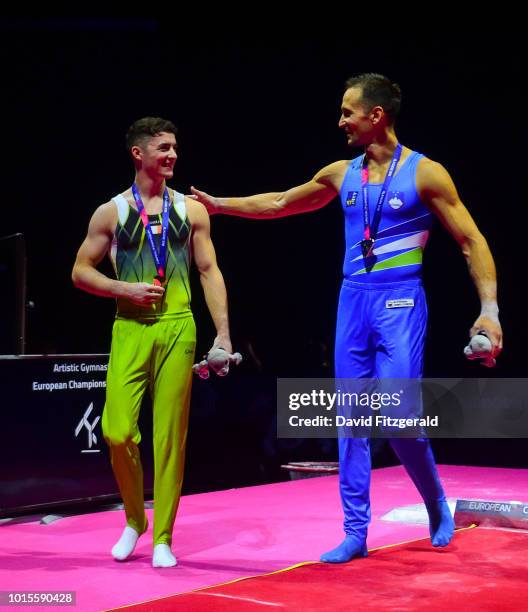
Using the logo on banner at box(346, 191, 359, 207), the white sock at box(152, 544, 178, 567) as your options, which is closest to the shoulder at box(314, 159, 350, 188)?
the logo on banner at box(346, 191, 359, 207)

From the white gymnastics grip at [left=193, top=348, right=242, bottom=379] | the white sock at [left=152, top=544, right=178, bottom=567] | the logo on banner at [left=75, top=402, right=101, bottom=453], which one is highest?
the white gymnastics grip at [left=193, top=348, right=242, bottom=379]

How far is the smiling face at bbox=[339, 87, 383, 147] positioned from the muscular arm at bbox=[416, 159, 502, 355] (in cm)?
27

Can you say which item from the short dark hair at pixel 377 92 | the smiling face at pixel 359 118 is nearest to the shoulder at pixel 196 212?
the smiling face at pixel 359 118

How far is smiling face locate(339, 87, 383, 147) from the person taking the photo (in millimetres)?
4164

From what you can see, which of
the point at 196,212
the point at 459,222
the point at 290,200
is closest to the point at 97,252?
the point at 196,212

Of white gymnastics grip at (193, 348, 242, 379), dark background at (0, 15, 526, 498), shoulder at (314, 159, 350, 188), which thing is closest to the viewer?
white gymnastics grip at (193, 348, 242, 379)

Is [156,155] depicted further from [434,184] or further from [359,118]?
[434,184]

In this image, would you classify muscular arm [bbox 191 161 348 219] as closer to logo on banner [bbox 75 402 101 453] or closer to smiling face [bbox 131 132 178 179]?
smiling face [bbox 131 132 178 179]

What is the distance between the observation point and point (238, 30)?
9.38 m

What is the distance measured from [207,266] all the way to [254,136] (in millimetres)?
5823

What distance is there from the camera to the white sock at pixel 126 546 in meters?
4.12

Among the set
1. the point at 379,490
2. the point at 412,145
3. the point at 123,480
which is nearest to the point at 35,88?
the point at 412,145

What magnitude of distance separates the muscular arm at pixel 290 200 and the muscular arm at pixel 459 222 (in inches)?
17.5

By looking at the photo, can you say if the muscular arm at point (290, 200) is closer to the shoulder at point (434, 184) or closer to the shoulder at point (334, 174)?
the shoulder at point (334, 174)
